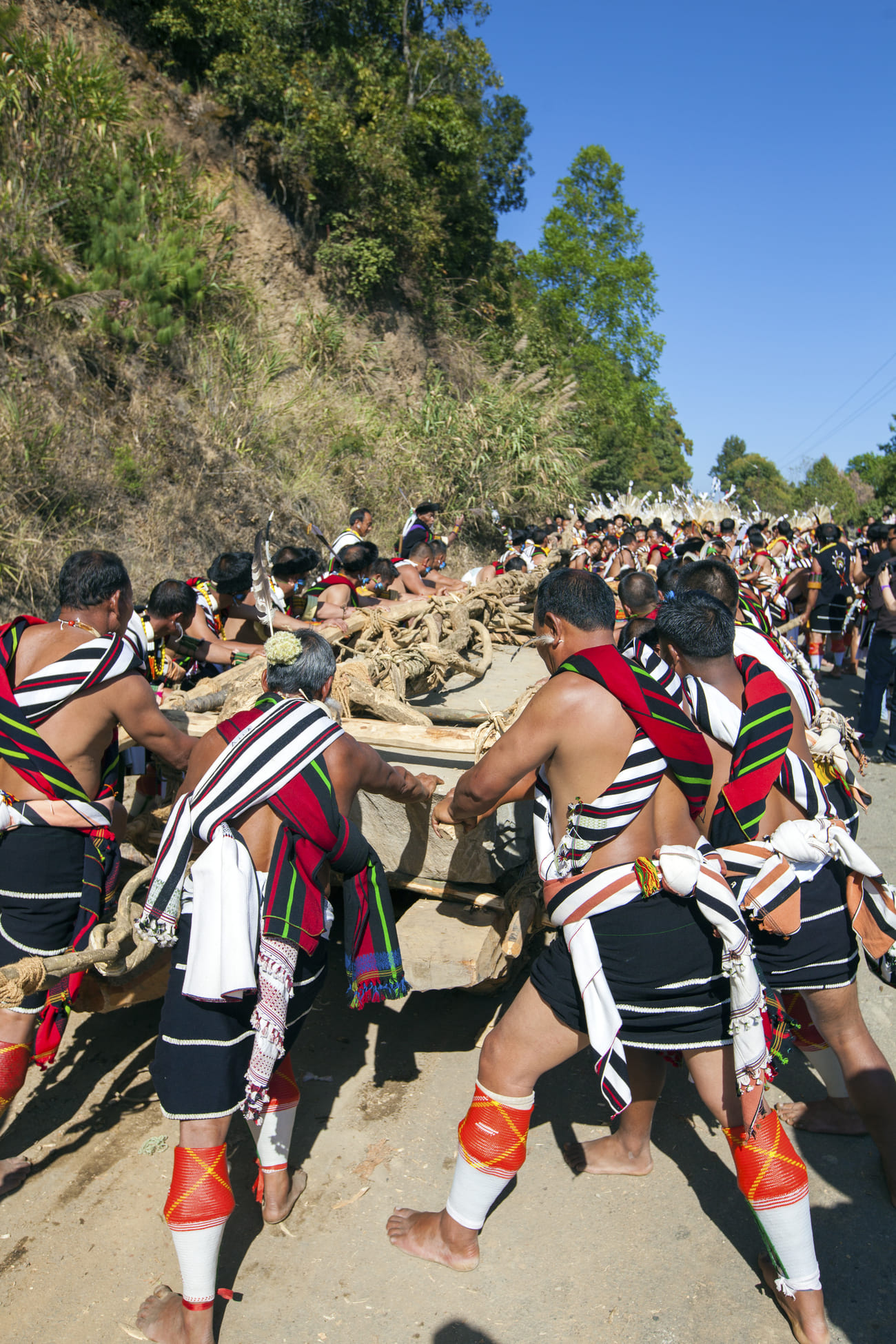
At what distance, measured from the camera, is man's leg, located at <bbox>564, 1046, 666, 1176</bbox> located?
2.51 meters

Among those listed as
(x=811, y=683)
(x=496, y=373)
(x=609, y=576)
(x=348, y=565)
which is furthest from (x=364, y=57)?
(x=811, y=683)

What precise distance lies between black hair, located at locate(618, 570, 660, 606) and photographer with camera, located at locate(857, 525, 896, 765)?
11.1 ft

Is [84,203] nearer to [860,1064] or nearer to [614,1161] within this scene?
[614,1161]

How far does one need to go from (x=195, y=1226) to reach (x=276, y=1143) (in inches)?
15.9

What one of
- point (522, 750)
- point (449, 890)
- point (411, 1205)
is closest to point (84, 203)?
point (449, 890)

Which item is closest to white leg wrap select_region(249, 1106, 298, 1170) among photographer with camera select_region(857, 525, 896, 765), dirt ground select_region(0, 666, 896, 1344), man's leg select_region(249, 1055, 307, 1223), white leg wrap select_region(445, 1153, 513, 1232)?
man's leg select_region(249, 1055, 307, 1223)

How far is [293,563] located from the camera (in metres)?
5.25

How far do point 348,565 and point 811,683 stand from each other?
3.40 meters

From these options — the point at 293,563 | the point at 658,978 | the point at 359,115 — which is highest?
the point at 359,115

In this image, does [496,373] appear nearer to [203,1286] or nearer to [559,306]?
[559,306]

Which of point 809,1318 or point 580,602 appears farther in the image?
point 580,602

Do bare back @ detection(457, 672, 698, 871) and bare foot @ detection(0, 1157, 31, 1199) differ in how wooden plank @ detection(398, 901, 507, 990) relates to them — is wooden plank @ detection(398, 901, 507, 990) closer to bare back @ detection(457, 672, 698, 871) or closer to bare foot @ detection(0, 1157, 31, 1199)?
bare back @ detection(457, 672, 698, 871)

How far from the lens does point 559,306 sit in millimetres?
31922

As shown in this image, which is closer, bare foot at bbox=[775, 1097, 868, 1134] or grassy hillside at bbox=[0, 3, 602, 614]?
bare foot at bbox=[775, 1097, 868, 1134]
